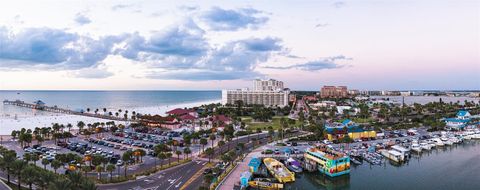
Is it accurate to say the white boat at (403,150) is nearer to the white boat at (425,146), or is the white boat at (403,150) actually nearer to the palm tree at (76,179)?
the white boat at (425,146)

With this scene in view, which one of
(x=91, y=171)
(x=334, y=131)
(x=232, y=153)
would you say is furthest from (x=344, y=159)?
(x=91, y=171)

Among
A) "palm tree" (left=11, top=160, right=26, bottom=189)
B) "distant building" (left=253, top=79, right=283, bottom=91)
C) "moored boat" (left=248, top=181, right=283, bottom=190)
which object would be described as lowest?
"moored boat" (left=248, top=181, right=283, bottom=190)

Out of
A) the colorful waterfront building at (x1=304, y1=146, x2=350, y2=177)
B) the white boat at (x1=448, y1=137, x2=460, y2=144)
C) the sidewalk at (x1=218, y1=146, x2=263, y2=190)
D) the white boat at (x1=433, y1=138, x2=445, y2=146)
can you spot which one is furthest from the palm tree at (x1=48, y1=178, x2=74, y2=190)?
the white boat at (x1=448, y1=137, x2=460, y2=144)

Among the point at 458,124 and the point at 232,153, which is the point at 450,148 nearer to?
the point at 458,124

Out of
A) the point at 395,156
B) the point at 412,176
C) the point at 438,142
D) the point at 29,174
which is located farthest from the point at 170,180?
the point at 438,142

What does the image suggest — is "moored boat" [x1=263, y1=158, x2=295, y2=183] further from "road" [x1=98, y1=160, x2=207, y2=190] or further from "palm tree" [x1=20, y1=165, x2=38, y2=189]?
"palm tree" [x1=20, y1=165, x2=38, y2=189]
